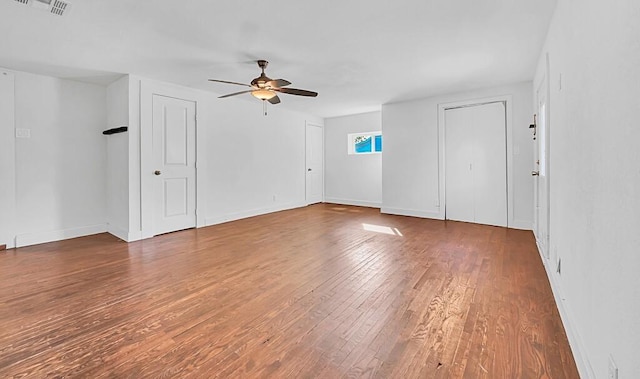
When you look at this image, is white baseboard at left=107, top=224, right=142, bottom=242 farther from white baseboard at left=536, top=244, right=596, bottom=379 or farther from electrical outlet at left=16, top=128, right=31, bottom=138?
white baseboard at left=536, top=244, right=596, bottom=379

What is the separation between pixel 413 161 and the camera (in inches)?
235

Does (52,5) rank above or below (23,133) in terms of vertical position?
above

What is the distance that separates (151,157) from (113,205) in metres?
1.04

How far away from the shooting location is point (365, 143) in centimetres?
752

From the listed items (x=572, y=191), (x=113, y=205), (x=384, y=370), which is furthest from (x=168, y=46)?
(x=572, y=191)

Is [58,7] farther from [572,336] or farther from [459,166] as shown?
[459,166]

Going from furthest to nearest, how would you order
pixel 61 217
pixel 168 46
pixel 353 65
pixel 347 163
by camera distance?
pixel 347 163 < pixel 61 217 < pixel 353 65 < pixel 168 46

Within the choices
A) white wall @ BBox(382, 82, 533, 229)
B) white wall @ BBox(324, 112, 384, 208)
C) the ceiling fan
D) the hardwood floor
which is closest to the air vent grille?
the ceiling fan

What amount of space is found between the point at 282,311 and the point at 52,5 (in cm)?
302

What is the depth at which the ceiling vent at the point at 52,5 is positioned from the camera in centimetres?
230

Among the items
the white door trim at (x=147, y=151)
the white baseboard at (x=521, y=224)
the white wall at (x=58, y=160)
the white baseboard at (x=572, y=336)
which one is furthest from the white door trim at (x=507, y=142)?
the white wall at (x=58, y=160)

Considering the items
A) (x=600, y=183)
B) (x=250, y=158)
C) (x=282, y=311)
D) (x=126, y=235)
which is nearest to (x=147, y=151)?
(x=126, y=235)

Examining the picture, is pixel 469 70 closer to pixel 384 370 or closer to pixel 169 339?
pixel 384 370

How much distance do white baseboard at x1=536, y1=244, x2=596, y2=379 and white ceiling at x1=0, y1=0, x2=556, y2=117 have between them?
2311 mm
